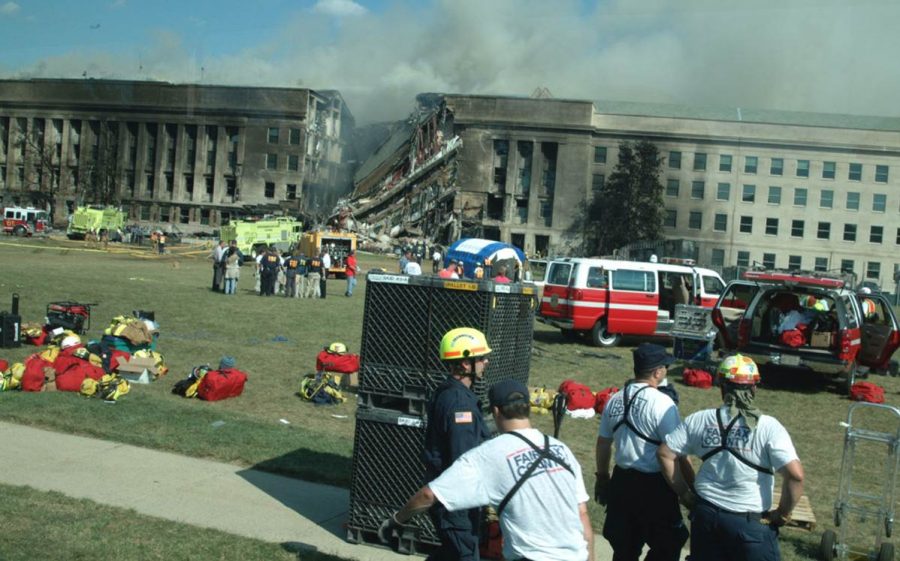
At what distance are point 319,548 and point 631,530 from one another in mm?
2500

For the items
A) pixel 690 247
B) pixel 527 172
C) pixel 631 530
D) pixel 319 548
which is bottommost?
pixel 319 548

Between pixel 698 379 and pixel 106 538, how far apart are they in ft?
38.5

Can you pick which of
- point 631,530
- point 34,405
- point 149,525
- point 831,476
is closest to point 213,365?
point 34,405

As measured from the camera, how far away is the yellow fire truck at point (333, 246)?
44.6 m

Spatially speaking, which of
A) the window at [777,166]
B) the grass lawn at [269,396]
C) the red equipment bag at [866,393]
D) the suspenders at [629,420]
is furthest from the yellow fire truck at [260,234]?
the suspenders at [629,420]

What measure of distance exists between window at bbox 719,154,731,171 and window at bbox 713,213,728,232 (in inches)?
148

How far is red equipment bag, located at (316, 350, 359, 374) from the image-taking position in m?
13.6

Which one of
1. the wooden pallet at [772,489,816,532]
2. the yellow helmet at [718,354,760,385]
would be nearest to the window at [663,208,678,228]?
the wooden pallet at [772,489,816,532]

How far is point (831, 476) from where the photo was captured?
998cm

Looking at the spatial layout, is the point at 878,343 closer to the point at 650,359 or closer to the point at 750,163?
the point at 650,359

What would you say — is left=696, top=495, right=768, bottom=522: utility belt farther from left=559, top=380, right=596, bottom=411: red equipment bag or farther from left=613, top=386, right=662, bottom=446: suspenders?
left=559, top=380, right=596, bottom=411: red equipment bag

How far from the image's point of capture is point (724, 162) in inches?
2596

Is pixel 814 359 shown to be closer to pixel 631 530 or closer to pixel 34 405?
pixel 631 530

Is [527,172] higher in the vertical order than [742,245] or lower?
higher
